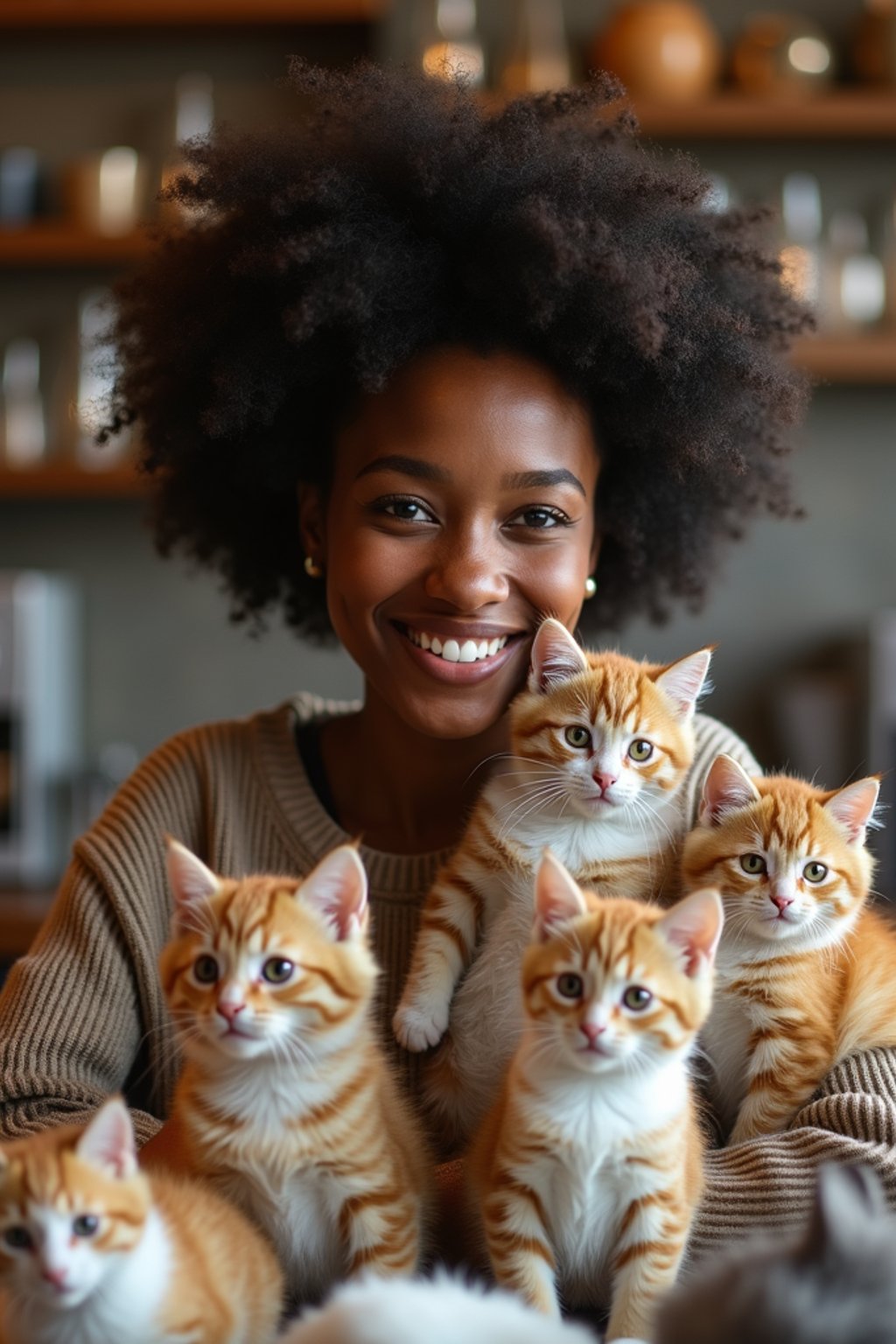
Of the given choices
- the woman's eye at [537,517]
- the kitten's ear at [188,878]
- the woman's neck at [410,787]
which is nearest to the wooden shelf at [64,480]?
the woman's neck at [410,787]

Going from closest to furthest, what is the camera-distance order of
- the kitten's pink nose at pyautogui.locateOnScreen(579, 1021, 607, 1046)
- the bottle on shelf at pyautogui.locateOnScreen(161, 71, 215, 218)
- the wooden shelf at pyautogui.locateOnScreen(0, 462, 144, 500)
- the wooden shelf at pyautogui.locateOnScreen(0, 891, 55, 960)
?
the kitten's pink nose at pyautogui.locateOnScreen(579, 1021, 607, 1046) → the wooden shelf at pyautogui.locateOnScreen(0, 891, 55, 960) → the wooden shelf at pyautogui.locateOnScreen(0, 462, 144, 500) → the bottle on shelf at pyautogui.locateOnScreen(161, 71, 215, 218)

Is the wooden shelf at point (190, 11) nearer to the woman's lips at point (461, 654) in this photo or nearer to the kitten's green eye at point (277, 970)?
the woman's lips at point (461, 654)

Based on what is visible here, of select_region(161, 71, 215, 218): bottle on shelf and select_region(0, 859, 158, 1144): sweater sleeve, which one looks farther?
select_region(161, 71, 215, 218): bottle on shelf

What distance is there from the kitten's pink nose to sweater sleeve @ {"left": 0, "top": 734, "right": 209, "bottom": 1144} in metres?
0.52

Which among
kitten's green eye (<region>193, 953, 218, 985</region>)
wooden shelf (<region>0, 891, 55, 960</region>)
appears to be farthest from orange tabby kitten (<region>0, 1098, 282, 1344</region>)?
wooden shelf (<region>0, 891, 55, 960</region>)

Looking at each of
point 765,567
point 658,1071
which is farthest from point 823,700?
point 658,1071

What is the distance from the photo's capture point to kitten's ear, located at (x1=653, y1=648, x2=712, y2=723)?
1.22m

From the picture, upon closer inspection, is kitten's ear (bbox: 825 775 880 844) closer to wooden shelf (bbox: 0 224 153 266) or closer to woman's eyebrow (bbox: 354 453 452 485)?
woman's eyebrow (bbox: 354 453 452 485)

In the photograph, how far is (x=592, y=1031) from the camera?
0.84 metres

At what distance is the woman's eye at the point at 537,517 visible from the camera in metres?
1.39

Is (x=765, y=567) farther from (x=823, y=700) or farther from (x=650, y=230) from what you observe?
(x=650, y=230)

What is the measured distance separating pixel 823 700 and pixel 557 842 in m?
2.22

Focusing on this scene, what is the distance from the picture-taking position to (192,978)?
34.1 inches

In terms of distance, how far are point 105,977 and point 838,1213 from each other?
0.88 metres
